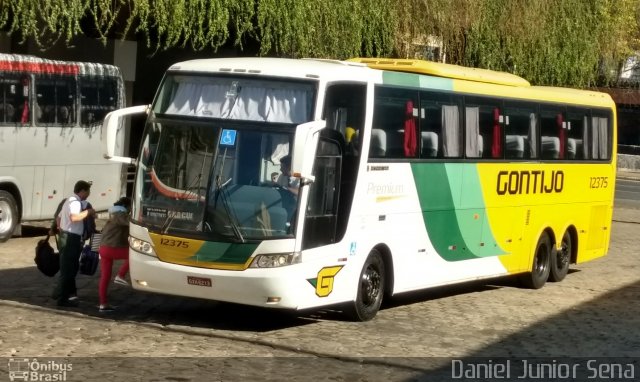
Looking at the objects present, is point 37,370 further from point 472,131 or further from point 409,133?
point 472,131

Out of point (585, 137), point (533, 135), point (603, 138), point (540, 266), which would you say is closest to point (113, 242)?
point (533, 135)

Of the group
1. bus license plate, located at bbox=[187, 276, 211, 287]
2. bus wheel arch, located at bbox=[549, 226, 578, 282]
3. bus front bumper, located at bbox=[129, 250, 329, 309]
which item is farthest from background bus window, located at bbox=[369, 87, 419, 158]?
bus wheel arch, located at bbox=[549, 226, 578, 282]

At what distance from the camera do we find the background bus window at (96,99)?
24.5m

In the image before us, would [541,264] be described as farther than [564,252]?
No

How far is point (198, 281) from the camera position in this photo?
43.9 ft

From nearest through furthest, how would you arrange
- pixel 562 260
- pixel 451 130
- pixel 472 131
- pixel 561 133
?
pixel 451 130
pixel 472 131
pixel 561 133
pixel 562 260

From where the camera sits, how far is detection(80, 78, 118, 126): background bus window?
80.4 ft

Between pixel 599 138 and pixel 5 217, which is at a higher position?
pixel 599 138

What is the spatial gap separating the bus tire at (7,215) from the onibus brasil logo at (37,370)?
11507mm

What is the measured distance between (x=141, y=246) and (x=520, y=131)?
7246mm

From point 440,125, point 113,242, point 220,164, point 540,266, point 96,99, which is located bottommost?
point 540,266

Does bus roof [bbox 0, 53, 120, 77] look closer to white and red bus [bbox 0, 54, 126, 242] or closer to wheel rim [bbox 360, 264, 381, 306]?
white and red bus [bbox 0, 54, 126, 242]

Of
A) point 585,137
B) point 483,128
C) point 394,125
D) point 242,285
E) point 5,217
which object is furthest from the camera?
point 5,217

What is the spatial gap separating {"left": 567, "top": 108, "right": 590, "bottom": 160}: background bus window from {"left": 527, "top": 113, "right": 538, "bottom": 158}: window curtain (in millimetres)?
1305
